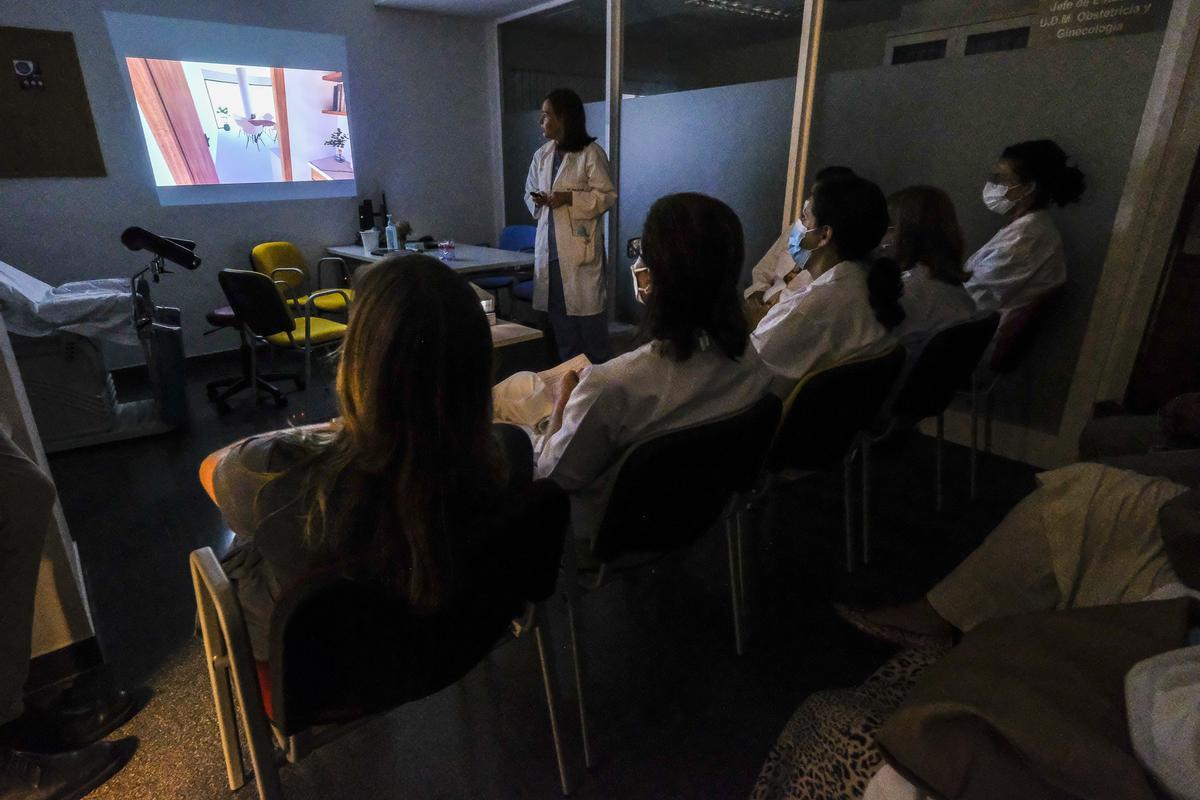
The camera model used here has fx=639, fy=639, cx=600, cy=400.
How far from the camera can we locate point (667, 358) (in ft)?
4.23

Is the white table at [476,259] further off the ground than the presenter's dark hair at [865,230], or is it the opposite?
the presenter's dark hair at [865,230]

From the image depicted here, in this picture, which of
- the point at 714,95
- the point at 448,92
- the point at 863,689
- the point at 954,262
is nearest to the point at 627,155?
the point at 714,95

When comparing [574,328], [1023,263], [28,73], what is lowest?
[574,328]

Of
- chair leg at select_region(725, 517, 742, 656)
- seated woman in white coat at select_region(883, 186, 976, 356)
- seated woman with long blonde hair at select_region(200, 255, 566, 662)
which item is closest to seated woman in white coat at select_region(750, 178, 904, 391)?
seated woman in white coat at select_region(883, 186, 976, 356)

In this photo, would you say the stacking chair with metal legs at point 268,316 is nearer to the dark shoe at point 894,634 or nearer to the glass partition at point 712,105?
the glass partition at point 712,105

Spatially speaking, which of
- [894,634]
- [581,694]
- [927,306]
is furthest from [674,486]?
[927,306]

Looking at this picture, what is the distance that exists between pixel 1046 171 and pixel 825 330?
1375mm

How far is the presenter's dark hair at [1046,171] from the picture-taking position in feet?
7.83

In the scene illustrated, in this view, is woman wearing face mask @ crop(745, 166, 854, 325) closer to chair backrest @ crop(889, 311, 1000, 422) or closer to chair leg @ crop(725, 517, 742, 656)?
chair backrest @ crop(889, 311, 1000, 422)

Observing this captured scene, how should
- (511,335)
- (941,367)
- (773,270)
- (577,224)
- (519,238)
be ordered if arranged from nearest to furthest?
(941,367) < (511,335) < (773,270) < (577,224) < (519,238)

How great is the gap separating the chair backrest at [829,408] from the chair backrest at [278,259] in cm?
346

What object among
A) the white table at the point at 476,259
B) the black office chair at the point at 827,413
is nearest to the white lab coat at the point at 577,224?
the white table at the point at 476,259

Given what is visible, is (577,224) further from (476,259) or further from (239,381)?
(239,381)

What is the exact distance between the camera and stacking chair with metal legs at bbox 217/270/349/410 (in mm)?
2914
